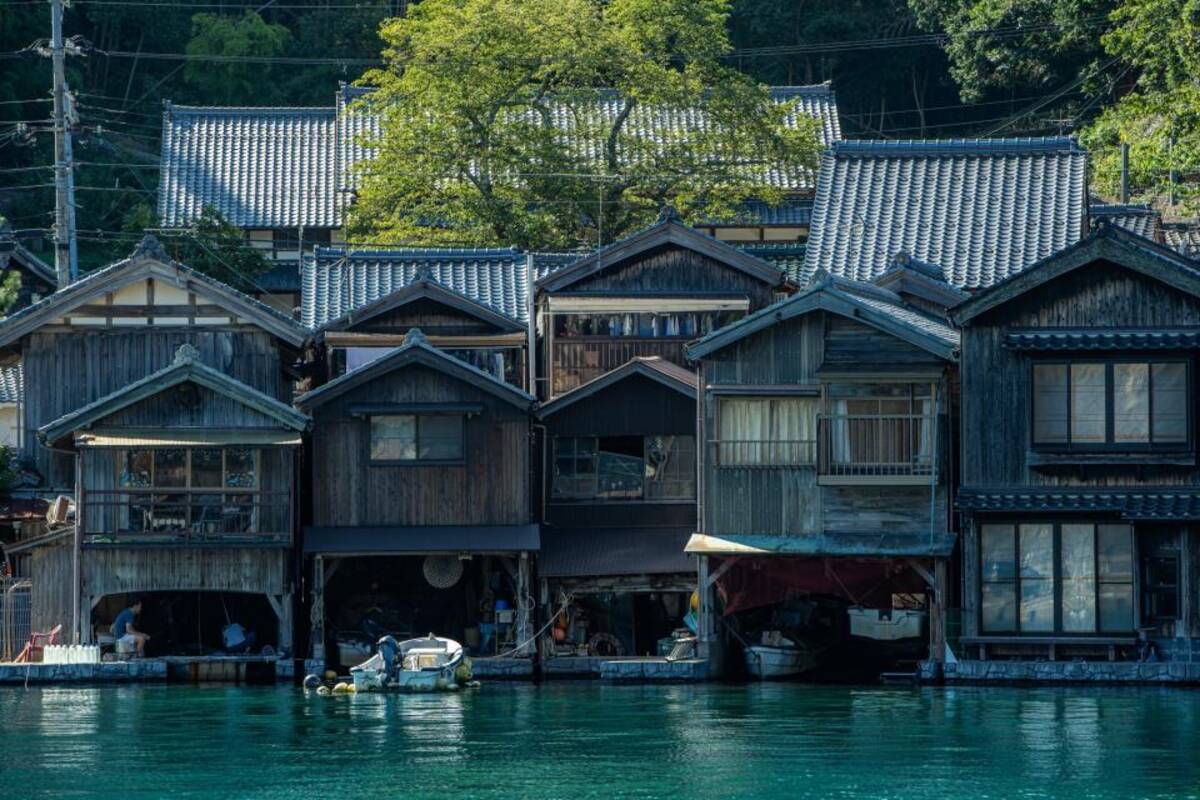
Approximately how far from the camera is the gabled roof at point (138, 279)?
5288 centimetres

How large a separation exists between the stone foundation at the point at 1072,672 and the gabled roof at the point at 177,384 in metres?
13.3

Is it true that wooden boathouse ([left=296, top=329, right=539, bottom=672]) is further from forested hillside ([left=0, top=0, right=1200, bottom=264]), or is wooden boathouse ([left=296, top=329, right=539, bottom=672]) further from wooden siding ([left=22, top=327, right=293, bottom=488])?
forested hillside ([left=0, top=0, right=1200, bottom=264])

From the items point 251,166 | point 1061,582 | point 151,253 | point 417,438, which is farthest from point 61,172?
point 1061,582

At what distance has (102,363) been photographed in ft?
176

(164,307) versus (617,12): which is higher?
(617,12)

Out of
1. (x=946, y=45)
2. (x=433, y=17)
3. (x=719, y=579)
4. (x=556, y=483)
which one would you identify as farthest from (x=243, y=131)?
(x=719, y=579)

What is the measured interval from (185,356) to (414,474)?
4.91m

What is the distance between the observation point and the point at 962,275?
5556cm

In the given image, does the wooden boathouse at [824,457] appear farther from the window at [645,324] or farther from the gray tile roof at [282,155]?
the gray tile roof at [282,155]

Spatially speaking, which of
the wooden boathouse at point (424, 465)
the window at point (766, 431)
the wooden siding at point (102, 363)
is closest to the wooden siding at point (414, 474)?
the wooden boathouse at point (424, 465)

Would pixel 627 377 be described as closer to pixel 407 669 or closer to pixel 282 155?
pixel 407 669

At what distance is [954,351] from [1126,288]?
3.23 m

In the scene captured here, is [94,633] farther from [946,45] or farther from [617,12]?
[946,45]

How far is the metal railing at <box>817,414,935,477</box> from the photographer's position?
4716 cm
